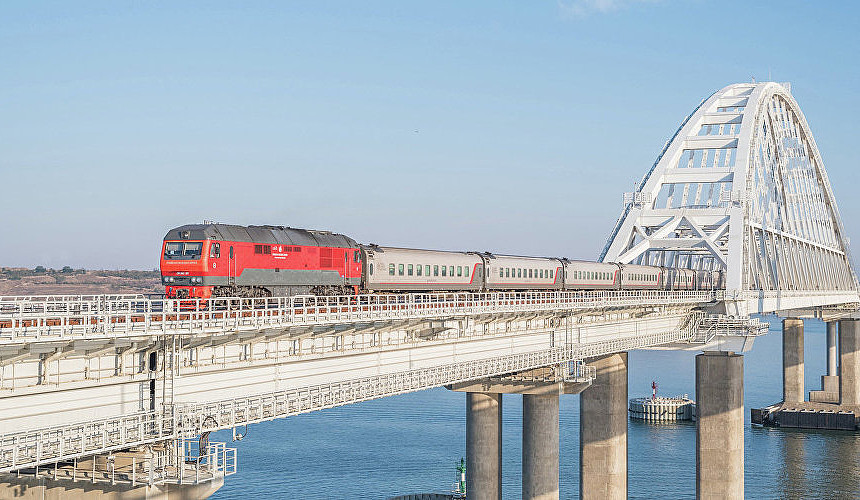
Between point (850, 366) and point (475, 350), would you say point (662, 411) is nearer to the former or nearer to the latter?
point (850, 366)

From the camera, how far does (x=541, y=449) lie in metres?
55.0

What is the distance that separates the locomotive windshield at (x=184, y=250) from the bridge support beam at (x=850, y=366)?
334ft

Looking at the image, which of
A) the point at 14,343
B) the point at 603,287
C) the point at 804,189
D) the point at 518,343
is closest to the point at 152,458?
the point at 14,343

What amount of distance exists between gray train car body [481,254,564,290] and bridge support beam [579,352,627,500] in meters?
6.42

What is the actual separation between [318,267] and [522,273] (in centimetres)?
2142

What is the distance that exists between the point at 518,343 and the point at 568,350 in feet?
12.1

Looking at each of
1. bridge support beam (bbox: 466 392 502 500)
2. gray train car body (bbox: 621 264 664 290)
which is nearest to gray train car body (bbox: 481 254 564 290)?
bridge support beam (bbox: 466 392 502 500)

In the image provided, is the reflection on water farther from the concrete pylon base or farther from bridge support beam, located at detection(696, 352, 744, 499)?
the concrete pylon base

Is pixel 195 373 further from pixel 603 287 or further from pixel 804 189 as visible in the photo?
pixel 804 189

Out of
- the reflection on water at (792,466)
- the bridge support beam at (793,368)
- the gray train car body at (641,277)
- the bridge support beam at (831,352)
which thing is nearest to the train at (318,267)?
the gray train car body at (641,277)

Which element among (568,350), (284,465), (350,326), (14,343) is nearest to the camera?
(14,343)

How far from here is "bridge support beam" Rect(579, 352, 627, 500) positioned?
61500 millimetres

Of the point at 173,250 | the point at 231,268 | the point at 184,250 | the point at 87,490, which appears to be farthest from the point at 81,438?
the point at 231,268

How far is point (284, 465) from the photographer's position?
7862 centimetres
